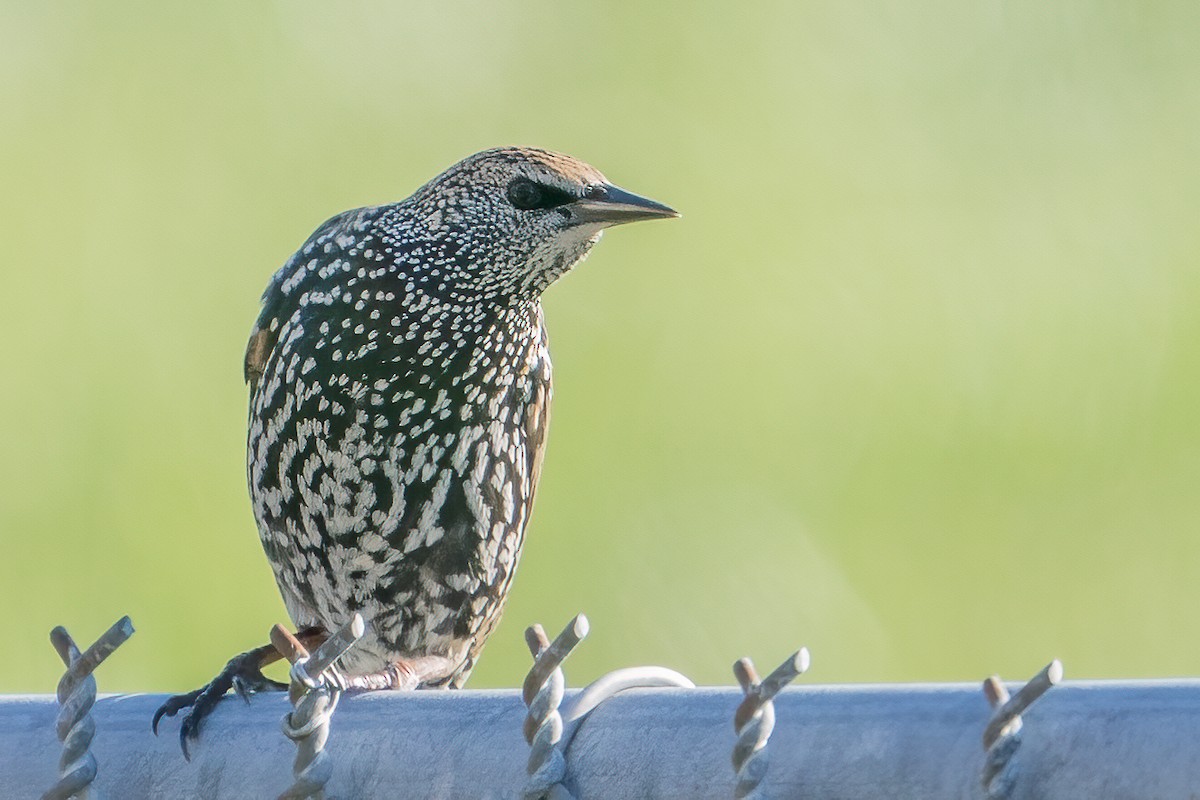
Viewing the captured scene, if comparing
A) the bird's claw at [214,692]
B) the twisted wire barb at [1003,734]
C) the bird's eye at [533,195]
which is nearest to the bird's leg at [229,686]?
the bird's claw at [214,692]

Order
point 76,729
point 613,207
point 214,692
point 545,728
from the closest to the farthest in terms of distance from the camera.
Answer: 1. point 545,728
2. point 76,729
3. point 214,692
4. point 613,207

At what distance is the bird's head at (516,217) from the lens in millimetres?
3594

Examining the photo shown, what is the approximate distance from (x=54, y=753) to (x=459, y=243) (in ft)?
6.31

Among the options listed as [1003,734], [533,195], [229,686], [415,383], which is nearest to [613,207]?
[533,195]

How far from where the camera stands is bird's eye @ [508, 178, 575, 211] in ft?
11.9

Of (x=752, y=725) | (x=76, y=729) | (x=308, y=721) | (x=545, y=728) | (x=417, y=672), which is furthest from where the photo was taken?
(x=417, y=672)

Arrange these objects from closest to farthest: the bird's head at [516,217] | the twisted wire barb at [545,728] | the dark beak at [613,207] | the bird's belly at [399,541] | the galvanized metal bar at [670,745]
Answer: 1. the galvanized metal bar at [670,745]
2. the twisted wire barb at [545,728]
3. the dark beak at [613,207]
4. the bird's head at [516,217]
5. the bird's belly at [399,541]

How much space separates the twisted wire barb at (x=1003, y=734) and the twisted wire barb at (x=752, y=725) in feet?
0.56

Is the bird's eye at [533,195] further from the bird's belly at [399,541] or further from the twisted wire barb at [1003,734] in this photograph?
the twisted wire barb at [1003,734]

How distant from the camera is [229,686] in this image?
10.0ft

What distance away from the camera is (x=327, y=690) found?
184cm

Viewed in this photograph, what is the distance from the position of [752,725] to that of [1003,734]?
0.23 meters

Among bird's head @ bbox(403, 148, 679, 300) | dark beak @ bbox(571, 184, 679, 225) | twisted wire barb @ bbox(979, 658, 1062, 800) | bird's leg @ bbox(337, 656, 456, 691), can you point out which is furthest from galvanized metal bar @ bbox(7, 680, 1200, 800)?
bird's leg @ bbox(337, 656, 456, 691)

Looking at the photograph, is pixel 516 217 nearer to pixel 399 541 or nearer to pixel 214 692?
pixel 399 541
